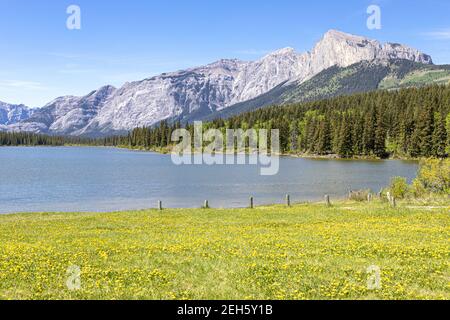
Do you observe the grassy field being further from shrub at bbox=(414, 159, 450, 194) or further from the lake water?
the lake water

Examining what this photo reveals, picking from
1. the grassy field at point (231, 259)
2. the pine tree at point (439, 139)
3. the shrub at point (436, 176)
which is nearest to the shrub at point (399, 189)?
the shrub at point (436, 176)

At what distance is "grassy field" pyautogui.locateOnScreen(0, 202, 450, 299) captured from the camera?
1486cm

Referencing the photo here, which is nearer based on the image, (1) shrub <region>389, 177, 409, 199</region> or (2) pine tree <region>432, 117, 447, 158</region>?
(1) shrub <region>389, 177, 409, 199</region>

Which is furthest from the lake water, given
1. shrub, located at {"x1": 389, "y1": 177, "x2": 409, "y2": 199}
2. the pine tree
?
the pine tree

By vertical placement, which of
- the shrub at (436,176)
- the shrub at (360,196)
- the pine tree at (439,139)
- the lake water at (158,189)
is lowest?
the lake water at (158,189)

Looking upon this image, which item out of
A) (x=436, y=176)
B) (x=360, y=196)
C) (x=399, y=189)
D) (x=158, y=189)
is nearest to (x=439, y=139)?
(x=436, y=176)

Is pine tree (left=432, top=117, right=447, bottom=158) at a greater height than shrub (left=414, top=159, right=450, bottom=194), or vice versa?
pine tree (left=432, top=117, right=447, bottom=158)

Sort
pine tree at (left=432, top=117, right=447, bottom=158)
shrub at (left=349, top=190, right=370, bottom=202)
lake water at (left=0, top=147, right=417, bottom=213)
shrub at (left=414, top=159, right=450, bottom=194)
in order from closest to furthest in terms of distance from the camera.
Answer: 1. shrub at (left=414, top=159, right=450, bottom=194)
2. shrub at (left=349, top=190, right=370, bottom=202)
3. lake water at (left=0, top=147, right=417, bottom=213)
4. pine tree at (left=432, top=117, right=447, bottom=158)

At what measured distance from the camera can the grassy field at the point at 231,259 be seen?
1486 cm

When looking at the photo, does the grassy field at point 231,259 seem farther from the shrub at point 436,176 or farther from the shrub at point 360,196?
the shrub at point 436,176

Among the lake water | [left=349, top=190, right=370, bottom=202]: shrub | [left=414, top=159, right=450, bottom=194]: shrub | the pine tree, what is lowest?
the lake water

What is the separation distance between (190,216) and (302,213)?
11.0 meters

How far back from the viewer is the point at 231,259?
1981cm

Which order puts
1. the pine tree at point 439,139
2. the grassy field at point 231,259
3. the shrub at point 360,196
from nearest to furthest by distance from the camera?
the grassy field at point 231,259, the shrub at point 360,196, the pine tree at point 439,139
